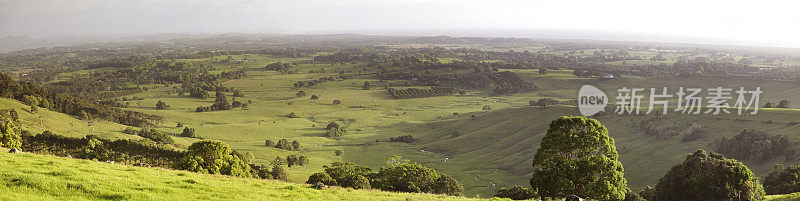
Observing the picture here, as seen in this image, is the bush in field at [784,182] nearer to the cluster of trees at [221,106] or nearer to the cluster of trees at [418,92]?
the cluster of trees at [418,92]

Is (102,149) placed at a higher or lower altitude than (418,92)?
higher

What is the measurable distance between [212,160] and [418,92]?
14028 centimetres

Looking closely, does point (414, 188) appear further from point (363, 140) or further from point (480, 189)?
point (363, 140)

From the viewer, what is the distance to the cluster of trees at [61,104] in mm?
87438

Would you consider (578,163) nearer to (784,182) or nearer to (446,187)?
(446,187)

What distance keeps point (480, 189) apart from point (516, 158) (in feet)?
51.4

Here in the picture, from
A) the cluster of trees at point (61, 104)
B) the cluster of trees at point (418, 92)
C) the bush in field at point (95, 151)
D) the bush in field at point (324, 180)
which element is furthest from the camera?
the cluster of trees at point (418, 92)

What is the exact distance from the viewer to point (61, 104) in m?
97.5

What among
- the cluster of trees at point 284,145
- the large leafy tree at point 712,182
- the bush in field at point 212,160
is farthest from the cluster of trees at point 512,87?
the bush in field at point 212,160

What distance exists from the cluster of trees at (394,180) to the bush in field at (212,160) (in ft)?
24.2

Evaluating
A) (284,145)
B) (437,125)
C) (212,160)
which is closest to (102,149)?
(212,160)

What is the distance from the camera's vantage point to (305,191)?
79.9 ft
